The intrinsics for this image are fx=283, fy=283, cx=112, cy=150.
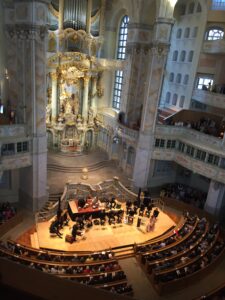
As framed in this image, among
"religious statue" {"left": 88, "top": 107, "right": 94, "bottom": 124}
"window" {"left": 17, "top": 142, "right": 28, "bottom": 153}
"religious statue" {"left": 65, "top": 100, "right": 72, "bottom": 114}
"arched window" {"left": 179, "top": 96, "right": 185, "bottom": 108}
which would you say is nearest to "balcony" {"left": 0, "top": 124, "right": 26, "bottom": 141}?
"window" {"left": 17, "top": 142, "right": 28, "bottom": 153}

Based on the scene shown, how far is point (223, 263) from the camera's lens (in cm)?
1733

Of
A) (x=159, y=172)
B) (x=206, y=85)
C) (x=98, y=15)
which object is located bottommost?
(x=159, y=172)

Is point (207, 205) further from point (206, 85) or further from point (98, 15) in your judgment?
point (98, 15)

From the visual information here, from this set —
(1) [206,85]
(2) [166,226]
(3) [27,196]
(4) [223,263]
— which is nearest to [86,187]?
(3) [27,196]

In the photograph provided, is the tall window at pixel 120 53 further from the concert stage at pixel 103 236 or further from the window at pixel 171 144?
the concert stage at pixel 103 236

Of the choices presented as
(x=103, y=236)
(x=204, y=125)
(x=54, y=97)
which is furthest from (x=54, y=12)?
(x=103, y=236)

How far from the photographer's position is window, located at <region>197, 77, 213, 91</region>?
2447 centimetres

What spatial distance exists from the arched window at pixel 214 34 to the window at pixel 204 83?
130 inches

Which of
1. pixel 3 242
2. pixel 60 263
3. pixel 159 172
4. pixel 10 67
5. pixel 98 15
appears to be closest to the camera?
pixel 60 263

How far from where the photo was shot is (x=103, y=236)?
18.7 metres

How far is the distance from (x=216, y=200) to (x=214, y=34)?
45.7ft

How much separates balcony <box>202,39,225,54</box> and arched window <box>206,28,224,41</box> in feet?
3.20

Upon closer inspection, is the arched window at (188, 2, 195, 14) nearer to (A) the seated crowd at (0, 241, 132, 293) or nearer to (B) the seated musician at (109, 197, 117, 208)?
(B) the seated musician at (109, 197, 117, 208)

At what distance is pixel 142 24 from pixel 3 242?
19915 millimetres
